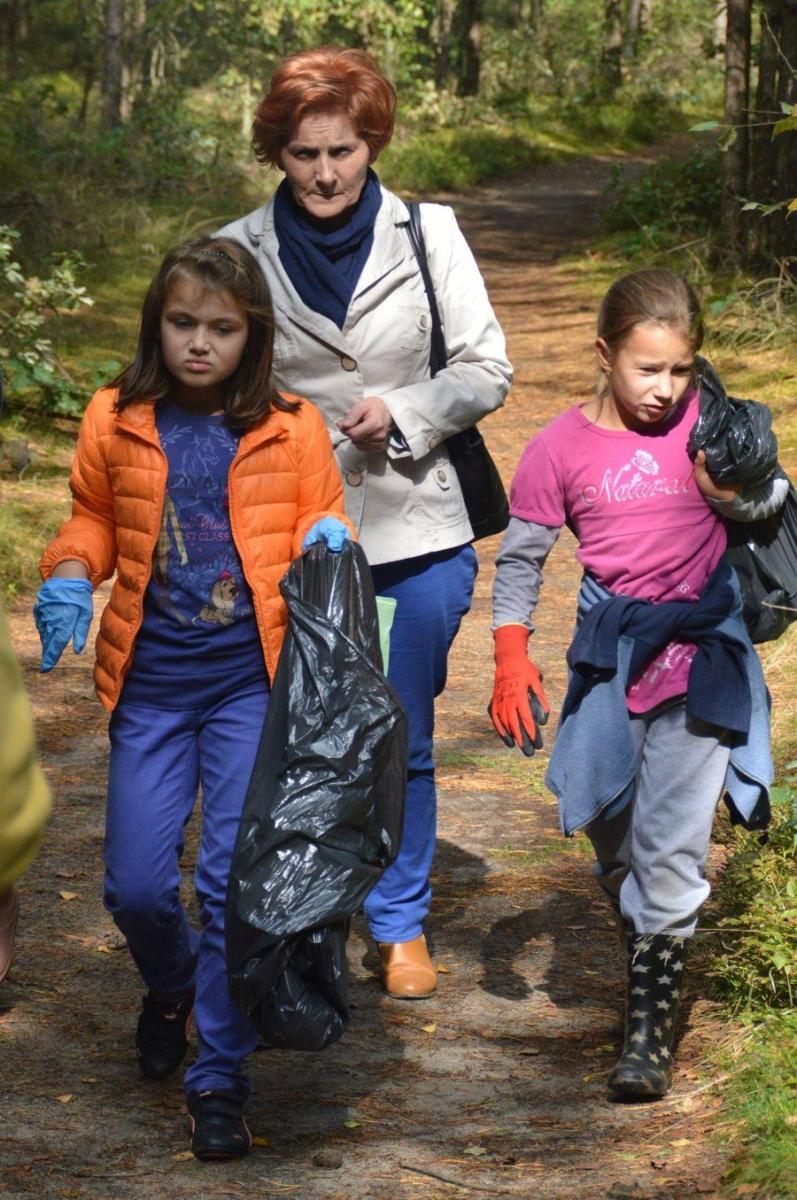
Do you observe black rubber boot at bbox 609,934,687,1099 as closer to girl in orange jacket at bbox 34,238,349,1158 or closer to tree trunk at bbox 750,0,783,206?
girl in orange jacket at bbox 34,238,349,1158

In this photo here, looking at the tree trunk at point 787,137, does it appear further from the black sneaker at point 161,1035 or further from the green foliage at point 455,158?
the green foliage at point 455,158

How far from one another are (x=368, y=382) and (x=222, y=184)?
15767mm

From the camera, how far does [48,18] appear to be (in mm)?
41531

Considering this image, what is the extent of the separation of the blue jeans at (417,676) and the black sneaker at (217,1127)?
2.84 feet

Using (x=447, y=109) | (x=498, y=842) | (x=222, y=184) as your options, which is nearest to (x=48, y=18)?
(x=447, y=109)

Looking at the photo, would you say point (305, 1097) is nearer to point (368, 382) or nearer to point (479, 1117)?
point (479, 1117)

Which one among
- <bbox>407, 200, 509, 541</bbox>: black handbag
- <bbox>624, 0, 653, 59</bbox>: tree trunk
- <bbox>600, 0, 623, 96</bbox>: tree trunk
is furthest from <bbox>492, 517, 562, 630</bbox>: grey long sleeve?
<bbox>624, 0, 653, 59</bbox>: tree trunk

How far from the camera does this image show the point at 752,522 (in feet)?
11.8

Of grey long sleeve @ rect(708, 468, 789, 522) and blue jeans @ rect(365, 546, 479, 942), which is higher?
grey long sleeve @ rect(708, 468, 789, 522)

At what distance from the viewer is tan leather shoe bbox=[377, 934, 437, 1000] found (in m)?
4.20

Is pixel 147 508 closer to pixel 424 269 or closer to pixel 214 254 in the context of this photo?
pixel 214 254

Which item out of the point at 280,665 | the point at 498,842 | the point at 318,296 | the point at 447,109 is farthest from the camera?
the point at 447,109

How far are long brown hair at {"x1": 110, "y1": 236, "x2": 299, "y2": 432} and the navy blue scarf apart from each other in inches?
11.3

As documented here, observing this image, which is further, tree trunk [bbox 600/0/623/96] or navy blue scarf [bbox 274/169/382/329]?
tree trunk [bbox 600/0/623/96]
